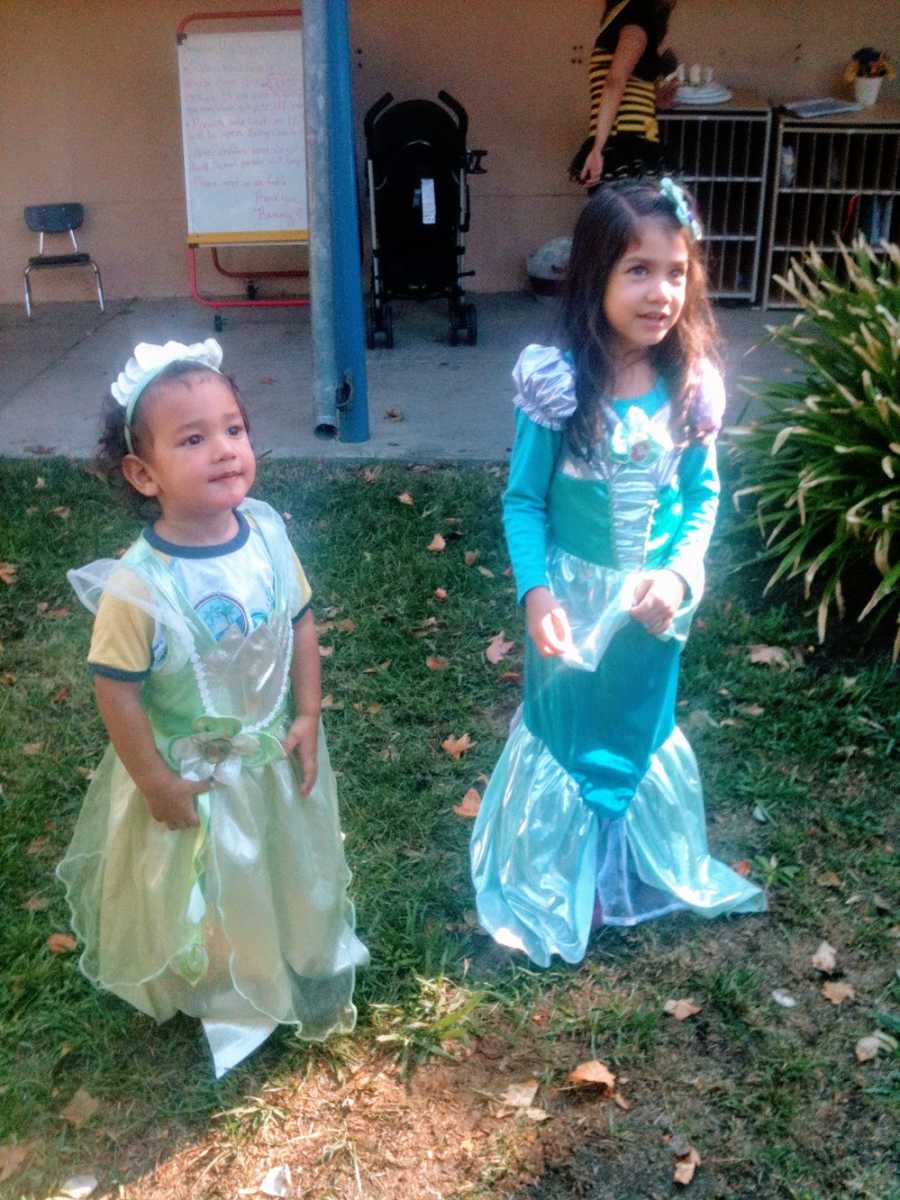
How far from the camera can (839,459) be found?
4.04 meters

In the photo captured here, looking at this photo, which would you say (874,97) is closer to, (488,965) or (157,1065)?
(488,965)

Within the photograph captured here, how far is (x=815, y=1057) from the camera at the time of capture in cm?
247

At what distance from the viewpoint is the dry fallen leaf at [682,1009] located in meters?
2.58

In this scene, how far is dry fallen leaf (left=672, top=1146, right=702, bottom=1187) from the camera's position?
222cm

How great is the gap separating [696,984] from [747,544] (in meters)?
2.13

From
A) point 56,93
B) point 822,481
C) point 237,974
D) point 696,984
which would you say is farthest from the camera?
point 56,93

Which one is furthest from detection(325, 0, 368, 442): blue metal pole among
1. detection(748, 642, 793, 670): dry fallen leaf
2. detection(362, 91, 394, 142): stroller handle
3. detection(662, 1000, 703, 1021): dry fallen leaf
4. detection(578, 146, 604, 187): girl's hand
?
detection(662, 1000, 703, 1021): dry fallen leaf

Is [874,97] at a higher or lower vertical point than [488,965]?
higher

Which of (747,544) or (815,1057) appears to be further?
(747,544)

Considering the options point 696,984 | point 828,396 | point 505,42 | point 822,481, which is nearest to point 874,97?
point 505,42

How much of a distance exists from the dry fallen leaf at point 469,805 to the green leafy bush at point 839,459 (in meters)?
1.27

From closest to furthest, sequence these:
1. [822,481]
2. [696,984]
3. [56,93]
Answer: [696,984] → [822,481] → [56,93]

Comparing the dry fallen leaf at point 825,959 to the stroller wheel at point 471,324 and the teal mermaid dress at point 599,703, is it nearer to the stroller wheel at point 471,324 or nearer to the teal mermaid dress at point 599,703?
the teal mermaid dress at point 599,703

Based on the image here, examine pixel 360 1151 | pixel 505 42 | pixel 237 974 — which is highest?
pixel 505 42
